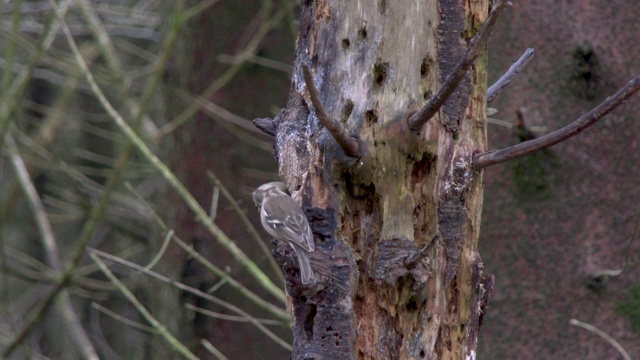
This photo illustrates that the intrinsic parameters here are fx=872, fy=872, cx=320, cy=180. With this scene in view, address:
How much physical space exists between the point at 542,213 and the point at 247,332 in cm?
199

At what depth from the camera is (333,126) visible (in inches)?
90.8

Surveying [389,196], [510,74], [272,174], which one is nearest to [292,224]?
[389,196]

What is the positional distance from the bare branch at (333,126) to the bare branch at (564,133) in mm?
394

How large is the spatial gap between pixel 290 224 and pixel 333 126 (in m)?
0.37

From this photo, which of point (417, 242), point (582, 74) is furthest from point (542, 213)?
point (417, 242)

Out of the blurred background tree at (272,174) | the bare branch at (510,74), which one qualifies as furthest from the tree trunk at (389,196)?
the blurred background tree at (272,174)

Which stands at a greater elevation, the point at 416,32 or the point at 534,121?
the point at 534,121

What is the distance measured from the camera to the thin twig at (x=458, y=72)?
2.02 meters

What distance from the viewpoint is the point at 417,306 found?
254 cm

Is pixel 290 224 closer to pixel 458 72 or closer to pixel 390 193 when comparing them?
pixel 390 193

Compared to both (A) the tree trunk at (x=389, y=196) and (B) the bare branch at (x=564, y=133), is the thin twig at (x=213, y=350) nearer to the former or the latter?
(A) the tree trunk at (x=389, y=196)

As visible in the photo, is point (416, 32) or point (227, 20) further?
point (227, 20)

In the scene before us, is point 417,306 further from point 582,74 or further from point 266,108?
point 266,108

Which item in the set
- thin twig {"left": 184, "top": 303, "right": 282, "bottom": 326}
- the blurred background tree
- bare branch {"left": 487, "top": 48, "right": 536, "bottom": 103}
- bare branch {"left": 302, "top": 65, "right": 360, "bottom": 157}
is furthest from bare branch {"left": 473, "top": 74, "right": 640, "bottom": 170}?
thin twig {"left": 184, "top": 303, "right": 282, "bottom": 326}
